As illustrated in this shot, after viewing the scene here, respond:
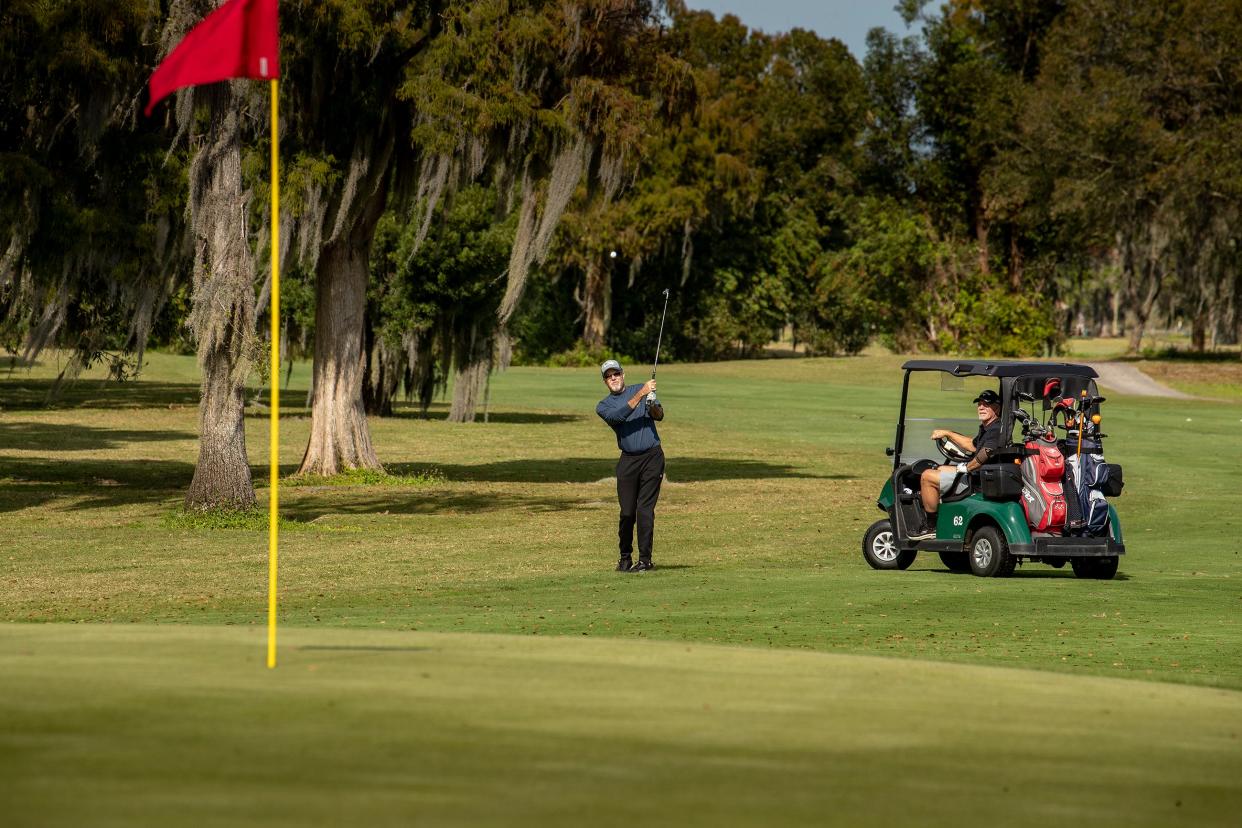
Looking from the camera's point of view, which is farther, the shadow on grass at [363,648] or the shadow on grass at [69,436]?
the shadow on grass at [69,436]

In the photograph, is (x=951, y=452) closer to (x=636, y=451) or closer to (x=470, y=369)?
(x=636, y=451)

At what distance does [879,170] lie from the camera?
298 ft

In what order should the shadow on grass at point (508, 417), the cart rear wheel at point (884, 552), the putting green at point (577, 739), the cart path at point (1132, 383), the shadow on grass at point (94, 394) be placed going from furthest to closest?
the cart path at point (1132, 383)
the shadow on grass at point (94, 394)
the shadow on grass at point (508, 417)
the cart rear wheel at point (884, 552)
the putting green at point (577, 739)

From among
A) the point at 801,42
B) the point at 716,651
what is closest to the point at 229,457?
the point at 716,651

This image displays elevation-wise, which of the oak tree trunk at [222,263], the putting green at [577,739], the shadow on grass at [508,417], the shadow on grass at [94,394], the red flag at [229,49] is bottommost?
the shadow on grass at [94,394]

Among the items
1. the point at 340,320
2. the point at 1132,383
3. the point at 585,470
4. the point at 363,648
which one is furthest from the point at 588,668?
the point at 1132,383

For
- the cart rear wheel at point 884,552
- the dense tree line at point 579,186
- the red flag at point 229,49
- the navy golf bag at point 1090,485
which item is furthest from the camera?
the dense tree line at point 579,186

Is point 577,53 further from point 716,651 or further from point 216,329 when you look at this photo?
point 716,651

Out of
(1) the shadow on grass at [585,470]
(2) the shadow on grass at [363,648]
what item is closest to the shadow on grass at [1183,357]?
(1) the shadow on grass at [585,470]

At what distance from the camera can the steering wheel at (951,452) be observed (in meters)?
17.3

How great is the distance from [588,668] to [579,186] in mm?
20074

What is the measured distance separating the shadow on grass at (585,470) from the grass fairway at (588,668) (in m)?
3.48

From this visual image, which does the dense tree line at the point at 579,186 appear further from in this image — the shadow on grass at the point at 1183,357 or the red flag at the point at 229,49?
the red flag at the point at 229,49

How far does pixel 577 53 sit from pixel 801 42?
75.8 metres
